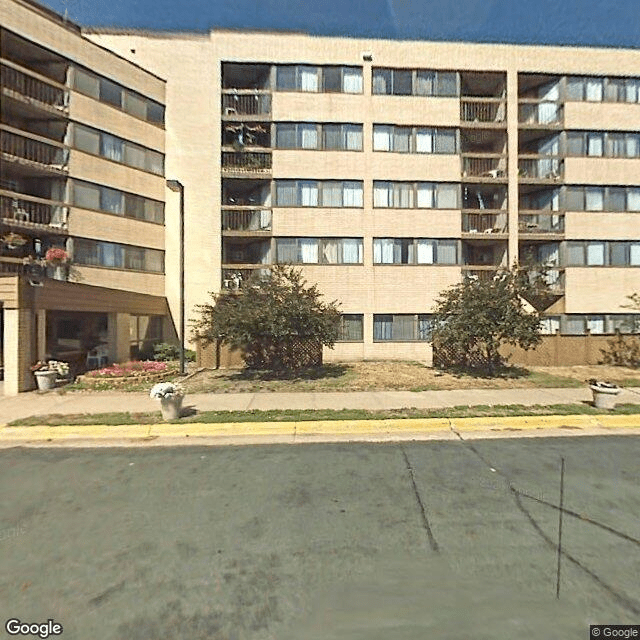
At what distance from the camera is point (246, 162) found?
808 inches

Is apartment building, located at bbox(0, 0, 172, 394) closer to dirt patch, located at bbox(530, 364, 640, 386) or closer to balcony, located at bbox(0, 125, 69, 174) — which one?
balcony, located at bbox(0, 125, 69, 174)

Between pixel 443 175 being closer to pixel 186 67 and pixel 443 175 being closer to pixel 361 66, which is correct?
pixel 361 66

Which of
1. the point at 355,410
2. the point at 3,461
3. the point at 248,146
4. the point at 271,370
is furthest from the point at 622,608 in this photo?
the point at 248,146

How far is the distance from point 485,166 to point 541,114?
166 inches

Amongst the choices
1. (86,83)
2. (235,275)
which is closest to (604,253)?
(235,275)

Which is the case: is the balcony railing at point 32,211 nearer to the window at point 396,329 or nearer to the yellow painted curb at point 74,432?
the yellow painted curb at point 74,432

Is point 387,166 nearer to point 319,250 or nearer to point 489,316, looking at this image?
point 319,250

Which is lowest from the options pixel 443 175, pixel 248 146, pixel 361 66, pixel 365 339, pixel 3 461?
pixel 3 461

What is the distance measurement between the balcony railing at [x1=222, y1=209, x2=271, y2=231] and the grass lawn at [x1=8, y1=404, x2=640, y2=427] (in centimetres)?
1386

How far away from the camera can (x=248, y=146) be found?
20453mm

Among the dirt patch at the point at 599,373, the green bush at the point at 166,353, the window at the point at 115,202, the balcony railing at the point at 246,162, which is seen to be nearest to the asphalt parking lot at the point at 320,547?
the dirt patch at the point at 599,373

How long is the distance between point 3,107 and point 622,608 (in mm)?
26032

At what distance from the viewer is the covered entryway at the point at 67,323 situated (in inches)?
448

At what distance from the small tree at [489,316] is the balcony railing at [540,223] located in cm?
845
